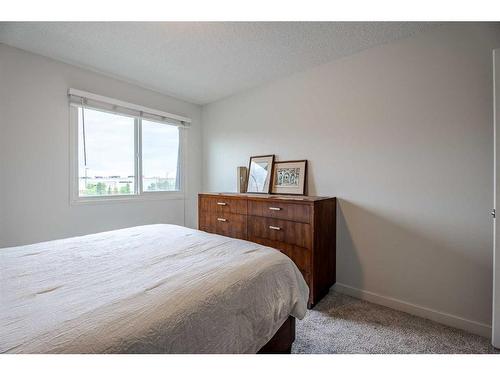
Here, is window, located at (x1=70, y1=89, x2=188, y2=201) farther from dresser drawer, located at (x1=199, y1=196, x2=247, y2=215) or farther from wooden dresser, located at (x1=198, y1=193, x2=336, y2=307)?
wooden dresser, located at (x1=198, y1=193, x2=336, y2=307)

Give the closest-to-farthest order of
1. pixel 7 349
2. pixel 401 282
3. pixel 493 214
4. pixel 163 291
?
1. pixel 7 349
2. pixel 163 291
3. pixel 493 214
4. pixel 401 282

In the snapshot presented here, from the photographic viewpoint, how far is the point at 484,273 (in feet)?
5.41

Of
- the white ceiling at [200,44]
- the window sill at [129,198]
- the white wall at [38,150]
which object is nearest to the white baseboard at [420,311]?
the white ceiling at [200,44]

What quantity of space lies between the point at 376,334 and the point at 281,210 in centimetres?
118

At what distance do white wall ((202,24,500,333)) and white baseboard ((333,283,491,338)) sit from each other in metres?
0.02

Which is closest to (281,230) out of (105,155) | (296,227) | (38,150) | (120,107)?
(296,227)

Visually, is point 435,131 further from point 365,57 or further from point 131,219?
point 131,219

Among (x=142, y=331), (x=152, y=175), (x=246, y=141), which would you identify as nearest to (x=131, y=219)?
(x=152, y=175)

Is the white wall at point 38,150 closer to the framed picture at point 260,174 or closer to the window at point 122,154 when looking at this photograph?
the window at point 122,154

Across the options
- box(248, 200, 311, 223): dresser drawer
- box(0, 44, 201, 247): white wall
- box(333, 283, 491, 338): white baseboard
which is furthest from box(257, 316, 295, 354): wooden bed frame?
→ box(0, 44, 201, 247): white wall

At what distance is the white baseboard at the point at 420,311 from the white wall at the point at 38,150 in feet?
9.17

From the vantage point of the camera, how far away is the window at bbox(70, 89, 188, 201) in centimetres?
256

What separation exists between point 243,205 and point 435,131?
1813mm

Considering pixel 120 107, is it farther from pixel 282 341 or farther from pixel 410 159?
pixel 410 159
